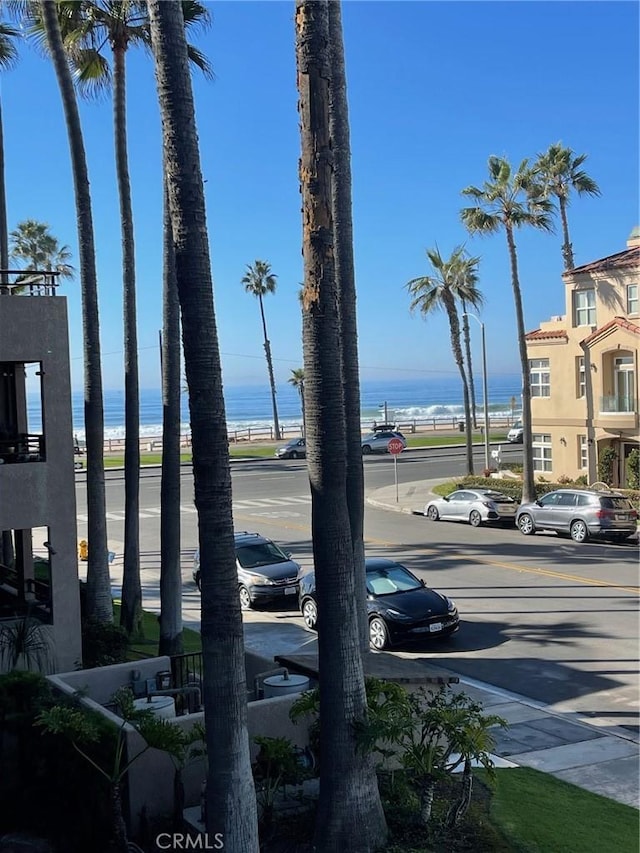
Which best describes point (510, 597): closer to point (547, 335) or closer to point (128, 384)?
point (128, 384)

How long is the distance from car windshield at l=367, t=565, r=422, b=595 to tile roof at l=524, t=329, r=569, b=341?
21392 millimetres

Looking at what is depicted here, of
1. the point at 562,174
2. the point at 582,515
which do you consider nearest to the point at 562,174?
the point at 562,174

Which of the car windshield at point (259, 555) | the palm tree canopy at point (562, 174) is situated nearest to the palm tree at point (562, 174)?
the palm tree canopy at point (562, 174)

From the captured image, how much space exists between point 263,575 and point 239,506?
16725 mm

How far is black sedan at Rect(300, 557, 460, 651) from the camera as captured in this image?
1653cm

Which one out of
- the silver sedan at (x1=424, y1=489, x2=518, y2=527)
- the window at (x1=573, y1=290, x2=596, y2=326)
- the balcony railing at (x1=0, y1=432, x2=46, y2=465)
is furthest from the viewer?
the window at (x1=573, y1=290, x2=596, y2=326)

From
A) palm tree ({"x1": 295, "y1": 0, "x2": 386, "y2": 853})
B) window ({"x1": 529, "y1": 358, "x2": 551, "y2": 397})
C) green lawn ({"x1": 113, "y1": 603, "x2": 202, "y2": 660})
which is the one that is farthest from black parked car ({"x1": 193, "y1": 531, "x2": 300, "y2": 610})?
window ({"x1": 529, "y1": 358, "x2": 551, "y2": 397})

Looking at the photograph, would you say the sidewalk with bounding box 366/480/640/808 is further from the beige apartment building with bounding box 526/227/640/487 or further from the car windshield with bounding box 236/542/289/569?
the beige apartment building with bounding box 526/227/640/487

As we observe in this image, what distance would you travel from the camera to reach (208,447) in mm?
7094

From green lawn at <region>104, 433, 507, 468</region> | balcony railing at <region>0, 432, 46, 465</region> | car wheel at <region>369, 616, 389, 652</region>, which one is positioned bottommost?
car wheel at <region>369, 616, 389, 652</region>

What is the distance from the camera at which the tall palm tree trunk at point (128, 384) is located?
1653 centimetres

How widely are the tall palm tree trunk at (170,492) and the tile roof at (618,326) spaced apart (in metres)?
23.4

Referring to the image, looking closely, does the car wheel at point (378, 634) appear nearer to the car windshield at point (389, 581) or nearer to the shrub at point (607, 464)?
the car windshield at point (389, 581)

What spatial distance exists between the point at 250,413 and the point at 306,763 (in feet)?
564
